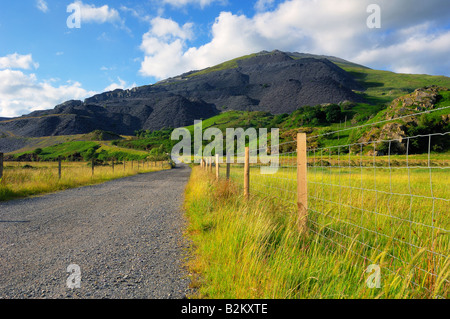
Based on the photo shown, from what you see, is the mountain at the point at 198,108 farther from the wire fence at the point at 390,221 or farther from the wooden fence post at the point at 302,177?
the wooden fence post at the point at 302,177

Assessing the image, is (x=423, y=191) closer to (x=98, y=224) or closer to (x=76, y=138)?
(x=98, y=224)

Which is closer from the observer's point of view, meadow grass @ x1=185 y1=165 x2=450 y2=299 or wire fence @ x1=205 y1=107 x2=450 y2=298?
meadow grass @ x1=185 y1=165 x2=450 y2=299

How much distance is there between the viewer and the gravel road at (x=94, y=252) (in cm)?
285

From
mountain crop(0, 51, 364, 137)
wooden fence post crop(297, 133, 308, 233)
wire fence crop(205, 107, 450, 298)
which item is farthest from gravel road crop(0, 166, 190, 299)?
mountain crop(0, 51, 364, 137)

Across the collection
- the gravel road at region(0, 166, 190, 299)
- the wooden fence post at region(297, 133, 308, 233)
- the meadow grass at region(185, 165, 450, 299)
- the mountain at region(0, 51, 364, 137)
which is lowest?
the gravel road at region(0, 166, 190, 299)

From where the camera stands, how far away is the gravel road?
2.85 metres

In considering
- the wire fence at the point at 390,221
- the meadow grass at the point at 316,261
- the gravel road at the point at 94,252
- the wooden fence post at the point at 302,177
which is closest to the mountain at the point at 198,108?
the wire fence at the point at 390,221

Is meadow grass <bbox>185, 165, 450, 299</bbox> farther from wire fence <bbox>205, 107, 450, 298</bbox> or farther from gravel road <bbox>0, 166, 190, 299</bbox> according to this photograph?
gravel road <bbox>0, 166, 190, 299</bbox>

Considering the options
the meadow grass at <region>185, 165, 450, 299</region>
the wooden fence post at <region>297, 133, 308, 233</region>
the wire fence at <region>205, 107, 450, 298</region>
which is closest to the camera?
the meadow grass at <region>185, 165, 450, 299</region>

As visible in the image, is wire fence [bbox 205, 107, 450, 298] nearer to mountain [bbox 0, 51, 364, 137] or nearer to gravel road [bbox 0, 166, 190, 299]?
gravel road [bbox 0, 166, 190, 299]

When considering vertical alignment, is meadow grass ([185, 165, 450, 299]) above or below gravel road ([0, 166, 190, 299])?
above

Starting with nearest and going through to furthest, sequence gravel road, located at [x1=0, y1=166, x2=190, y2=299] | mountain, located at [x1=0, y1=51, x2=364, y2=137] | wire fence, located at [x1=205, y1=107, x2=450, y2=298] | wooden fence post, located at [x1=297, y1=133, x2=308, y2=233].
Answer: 1. wire fence, located at [x1=205, y1=107, x2=450, y2=298]
2. gravel road, located at [x1=0, y1=166, x2=190, y2=299]
3. wooden fence post, located at [x1=297, y1=133, x2=308, y2=233]
4. mountain, located at [x1=0, y1=51, x2=364, y2=137]

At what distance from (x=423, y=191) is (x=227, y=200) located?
5031 millimetres

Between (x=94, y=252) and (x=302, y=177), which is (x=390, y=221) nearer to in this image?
(x=302, y=177)
